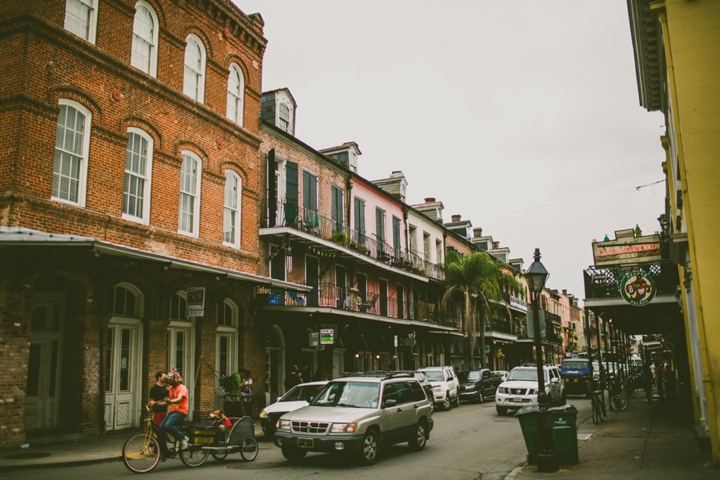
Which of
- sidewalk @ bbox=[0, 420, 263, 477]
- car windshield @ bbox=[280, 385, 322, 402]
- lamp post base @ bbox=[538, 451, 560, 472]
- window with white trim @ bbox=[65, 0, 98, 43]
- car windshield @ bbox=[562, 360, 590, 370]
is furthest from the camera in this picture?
car windshield @ bbox=[562, 360, 590, 370]

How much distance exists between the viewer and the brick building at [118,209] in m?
13.2

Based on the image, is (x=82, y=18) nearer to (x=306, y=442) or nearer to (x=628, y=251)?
(x=306, y=442)

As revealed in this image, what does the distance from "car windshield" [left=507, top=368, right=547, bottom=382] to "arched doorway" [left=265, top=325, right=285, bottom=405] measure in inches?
336

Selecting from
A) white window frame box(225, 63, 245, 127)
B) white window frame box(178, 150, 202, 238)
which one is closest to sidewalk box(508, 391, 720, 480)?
white window frame box(178, 150, 202, 238)

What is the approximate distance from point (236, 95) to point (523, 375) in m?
14.6

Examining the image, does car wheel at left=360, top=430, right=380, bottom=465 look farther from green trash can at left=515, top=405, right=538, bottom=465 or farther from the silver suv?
green trash can at left=515, top=405, right=538, bottom=465

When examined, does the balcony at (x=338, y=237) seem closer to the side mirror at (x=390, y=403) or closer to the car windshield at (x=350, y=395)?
the car windshield at (x=350, y=395)

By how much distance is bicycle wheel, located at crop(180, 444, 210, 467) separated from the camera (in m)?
10.6

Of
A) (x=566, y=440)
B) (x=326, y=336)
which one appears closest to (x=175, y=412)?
(x=566, y=440)

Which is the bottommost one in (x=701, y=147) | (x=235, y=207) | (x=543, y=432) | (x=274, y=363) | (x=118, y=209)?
(x=543, y=432)

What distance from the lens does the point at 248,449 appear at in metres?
11.5

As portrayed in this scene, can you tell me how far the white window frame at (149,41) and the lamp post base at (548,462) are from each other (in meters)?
14.2

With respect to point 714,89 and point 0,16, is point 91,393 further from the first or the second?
point 714,89

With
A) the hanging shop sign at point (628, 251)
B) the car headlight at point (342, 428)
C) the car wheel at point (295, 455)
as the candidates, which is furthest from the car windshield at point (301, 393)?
the hanging shop sign at point (628, 251)
